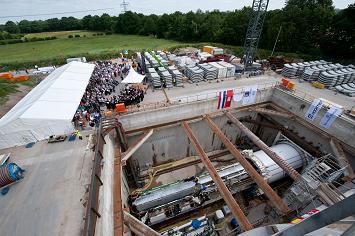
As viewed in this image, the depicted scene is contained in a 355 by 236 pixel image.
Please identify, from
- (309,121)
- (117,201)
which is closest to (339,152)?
(309,121)

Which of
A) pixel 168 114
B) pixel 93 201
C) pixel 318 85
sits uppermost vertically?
pixel 93 201

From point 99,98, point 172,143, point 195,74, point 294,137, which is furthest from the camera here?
point 195,74

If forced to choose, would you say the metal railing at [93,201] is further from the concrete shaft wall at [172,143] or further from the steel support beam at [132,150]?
the concrete shaft wall at [172,143]

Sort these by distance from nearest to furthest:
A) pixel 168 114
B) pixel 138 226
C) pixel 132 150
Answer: pixel 138 226, pixel 132 150, pixel 168 114

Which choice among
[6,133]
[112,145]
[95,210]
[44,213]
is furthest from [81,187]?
[6,133]

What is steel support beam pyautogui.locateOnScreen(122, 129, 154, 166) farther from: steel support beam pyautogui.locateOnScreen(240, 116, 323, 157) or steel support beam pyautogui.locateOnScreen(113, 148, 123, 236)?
steel support beam pyautogui.locateOnScreen(240, 116, 323, 157)

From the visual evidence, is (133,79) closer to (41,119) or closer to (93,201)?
(41,119)

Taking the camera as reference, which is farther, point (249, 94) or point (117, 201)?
point (249, 94)

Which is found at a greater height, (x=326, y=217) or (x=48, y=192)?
(x=326, y=217)
